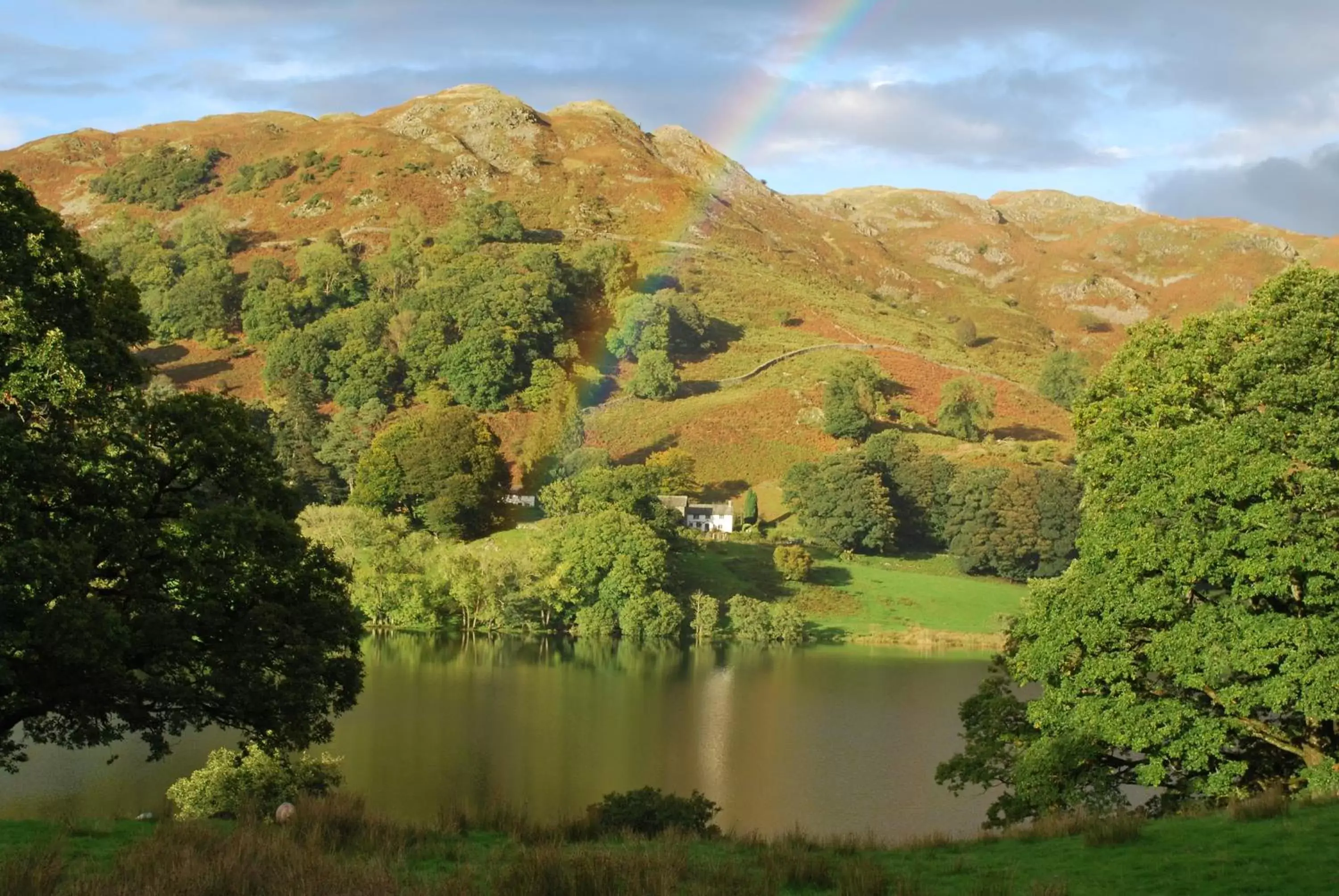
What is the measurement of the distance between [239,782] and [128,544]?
670cm

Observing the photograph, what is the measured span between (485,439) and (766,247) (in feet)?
323

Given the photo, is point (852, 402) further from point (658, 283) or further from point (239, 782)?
point (239, 782)

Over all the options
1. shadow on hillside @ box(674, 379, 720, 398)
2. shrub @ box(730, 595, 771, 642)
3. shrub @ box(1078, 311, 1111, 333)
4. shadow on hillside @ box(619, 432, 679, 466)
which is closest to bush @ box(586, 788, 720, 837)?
shrub @ box(730, 595, 771, 642)

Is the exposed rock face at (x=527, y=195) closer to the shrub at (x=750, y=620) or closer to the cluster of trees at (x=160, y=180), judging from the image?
the cluster of trees at (x=160, y=180)

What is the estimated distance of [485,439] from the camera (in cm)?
7850

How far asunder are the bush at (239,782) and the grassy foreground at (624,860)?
4.68m

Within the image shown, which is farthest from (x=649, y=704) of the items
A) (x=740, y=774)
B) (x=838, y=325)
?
(x=838, y=325)

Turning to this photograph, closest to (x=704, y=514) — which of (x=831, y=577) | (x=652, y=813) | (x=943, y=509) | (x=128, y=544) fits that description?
(x=831, y=577)

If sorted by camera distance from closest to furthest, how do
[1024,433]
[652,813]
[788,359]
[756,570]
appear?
[652,813], [756,570], [1024,433], [788,359]

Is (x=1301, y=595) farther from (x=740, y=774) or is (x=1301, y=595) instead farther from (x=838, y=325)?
(x=838, y=325)

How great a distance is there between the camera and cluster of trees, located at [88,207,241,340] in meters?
111

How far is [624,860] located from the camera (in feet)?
37.9

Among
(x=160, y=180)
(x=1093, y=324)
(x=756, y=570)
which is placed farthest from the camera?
(x=1093, y=324)

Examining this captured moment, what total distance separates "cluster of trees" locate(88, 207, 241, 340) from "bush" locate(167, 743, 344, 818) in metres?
93.1
